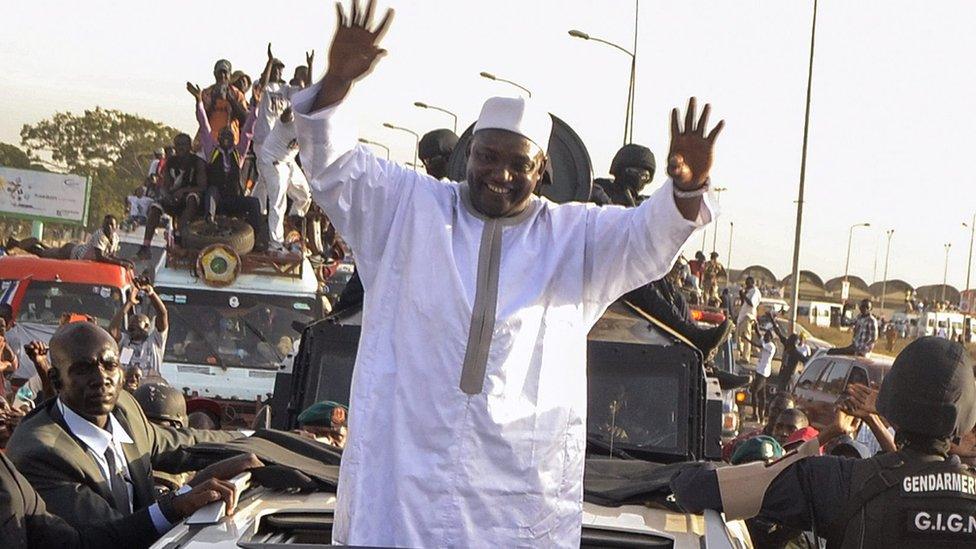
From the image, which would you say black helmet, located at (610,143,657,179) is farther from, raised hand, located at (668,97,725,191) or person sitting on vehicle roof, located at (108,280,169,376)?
raised hand, located at (668,97,725,191)

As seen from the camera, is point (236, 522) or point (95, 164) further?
point (95, 164)

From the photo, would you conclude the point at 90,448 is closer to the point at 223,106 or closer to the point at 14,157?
the point at 223,106

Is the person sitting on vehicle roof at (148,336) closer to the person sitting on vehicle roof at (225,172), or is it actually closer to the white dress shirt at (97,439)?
the person sitting on vehicle roof at (225,172)

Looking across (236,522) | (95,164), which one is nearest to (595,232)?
(236,522)

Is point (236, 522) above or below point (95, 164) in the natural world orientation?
below

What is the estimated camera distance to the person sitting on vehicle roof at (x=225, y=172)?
15.1 meters

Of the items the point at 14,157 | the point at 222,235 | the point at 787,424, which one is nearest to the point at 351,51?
the point at 787,424

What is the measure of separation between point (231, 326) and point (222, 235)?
1.40 m

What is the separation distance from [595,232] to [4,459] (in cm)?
172

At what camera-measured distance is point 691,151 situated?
12.5 feet

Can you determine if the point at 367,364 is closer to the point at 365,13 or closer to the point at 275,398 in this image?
the point at 365,13

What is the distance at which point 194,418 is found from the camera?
32.3 ft

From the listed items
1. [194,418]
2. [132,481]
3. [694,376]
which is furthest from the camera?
[194,418]

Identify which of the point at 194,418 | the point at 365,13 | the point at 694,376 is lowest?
the point at 194,418
